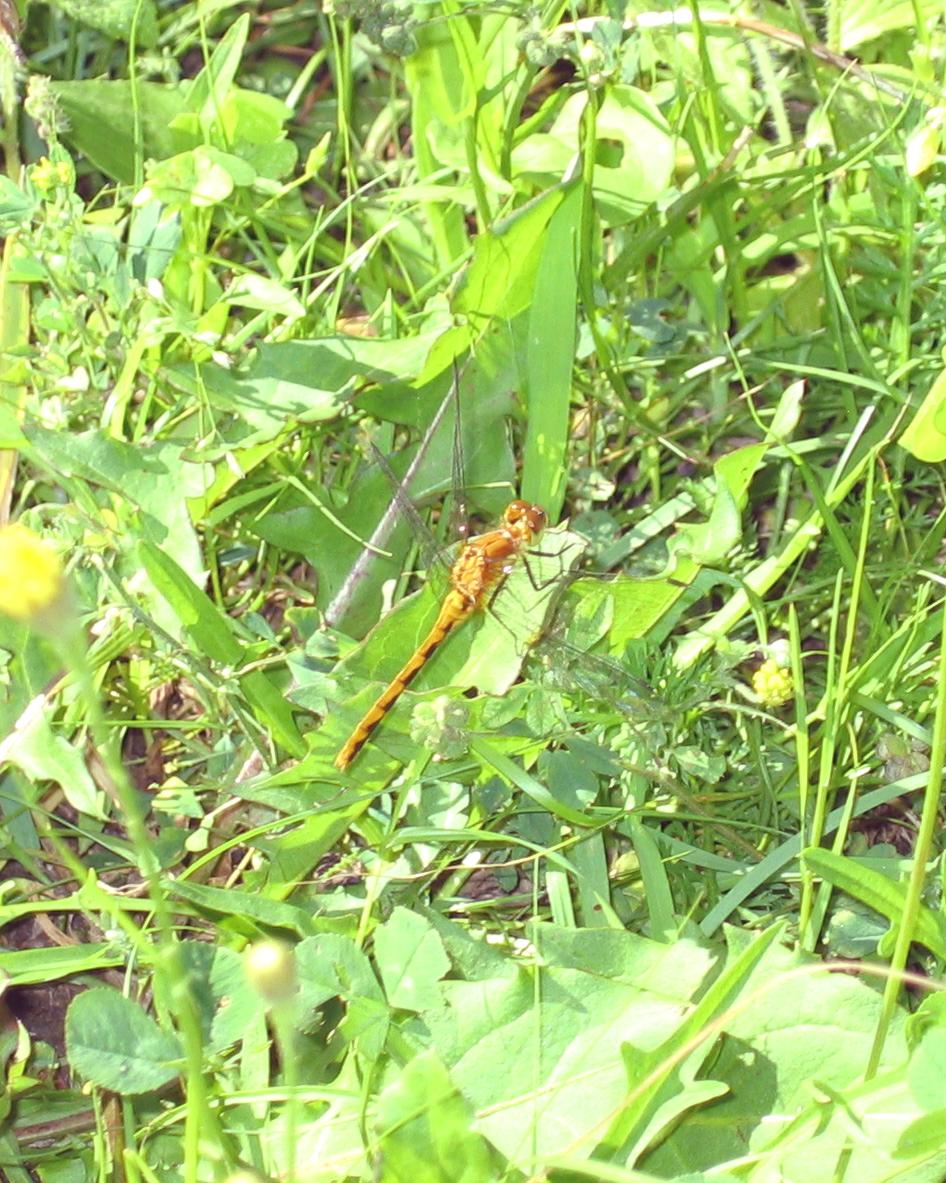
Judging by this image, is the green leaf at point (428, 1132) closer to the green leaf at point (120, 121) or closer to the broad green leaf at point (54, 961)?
the broad green leaf at point (54, 961)

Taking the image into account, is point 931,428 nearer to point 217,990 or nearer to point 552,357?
point 552,357

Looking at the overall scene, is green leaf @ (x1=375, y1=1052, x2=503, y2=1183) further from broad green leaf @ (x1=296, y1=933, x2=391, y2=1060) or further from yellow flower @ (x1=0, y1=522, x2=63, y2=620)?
yellow flower @ (x1=0, y1=522, x2=63, y2=620)

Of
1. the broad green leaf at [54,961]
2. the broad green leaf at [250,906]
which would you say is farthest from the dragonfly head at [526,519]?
the broad green leaf at [54,961]

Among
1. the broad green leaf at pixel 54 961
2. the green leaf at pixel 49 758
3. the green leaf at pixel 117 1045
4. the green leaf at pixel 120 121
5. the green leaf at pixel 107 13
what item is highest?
the green leaf at pixel 107 13

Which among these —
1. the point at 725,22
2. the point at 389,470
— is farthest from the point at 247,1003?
the point at 725,22

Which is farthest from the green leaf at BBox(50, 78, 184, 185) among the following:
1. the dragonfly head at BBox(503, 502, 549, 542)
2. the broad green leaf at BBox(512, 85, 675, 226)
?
the dragonfly head at BBox(503, 502, 549, 542)

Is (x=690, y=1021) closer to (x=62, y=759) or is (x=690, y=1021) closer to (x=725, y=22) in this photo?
(x=62, y=759)
